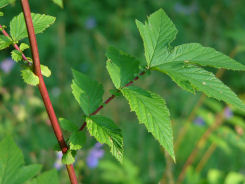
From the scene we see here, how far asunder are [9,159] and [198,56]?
59cm

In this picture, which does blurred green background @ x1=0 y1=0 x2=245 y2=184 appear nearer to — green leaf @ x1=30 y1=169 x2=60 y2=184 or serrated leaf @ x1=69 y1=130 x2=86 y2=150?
green leaf @ x1=30 y1=169 x2=60 y2=184

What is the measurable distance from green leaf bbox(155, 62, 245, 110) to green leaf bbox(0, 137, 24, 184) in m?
0.48

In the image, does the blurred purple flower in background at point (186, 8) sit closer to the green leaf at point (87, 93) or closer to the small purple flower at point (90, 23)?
the small purple flower at point (90, 23)

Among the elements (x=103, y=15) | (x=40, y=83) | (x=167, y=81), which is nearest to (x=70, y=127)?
(x=40, y=83)

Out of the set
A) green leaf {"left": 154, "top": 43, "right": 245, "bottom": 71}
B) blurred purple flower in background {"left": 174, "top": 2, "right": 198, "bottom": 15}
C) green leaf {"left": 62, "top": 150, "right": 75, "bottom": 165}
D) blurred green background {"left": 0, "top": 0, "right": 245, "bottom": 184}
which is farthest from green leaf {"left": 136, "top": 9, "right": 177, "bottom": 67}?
blurred purple flower in background {"left": 174, "top": 2, "right": 198, "bottom": 15}

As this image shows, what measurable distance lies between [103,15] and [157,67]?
4320mm

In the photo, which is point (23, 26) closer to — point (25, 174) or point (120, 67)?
point (120, 67)

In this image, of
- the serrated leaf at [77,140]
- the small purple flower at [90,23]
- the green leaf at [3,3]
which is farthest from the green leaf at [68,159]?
the small purple flower at [90,23]

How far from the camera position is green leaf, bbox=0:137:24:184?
1.05 m

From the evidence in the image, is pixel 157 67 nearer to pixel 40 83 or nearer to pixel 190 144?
pixel 40 83

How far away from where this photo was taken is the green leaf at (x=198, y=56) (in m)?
0.86

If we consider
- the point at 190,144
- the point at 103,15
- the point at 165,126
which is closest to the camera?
the point at 165,126

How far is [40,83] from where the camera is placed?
2.67 ft

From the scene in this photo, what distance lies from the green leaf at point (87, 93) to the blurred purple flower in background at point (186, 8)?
4.42 metres
